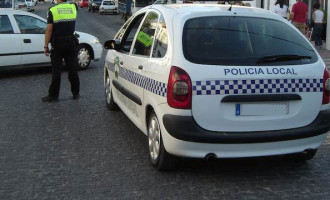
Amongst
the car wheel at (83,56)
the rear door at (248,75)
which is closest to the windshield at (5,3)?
the car wheel at (83,56)

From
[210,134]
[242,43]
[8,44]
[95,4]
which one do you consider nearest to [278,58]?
[242,43]

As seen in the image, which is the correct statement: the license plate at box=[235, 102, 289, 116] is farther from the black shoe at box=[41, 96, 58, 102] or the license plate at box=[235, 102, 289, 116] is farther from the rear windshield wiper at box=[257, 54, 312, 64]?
the black shoe at box=[41, 96, 58, 102]

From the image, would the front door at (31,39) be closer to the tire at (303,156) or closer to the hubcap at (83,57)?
the hubcap at (83,57)

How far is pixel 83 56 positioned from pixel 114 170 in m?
7.09

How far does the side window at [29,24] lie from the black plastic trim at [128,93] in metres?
4.75

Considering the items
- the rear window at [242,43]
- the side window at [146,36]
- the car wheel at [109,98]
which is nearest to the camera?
the rear window at [242,43]

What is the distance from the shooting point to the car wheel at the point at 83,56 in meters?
11.6

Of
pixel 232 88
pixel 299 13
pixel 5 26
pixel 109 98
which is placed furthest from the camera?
pixel 299 13

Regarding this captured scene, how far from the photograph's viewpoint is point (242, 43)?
183 inches

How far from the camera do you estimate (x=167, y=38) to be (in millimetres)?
4777

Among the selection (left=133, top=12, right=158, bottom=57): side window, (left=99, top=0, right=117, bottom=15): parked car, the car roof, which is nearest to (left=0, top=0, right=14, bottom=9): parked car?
(left=133, top=12, right=158, bottom=57): side window

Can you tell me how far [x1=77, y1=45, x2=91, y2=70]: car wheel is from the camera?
38.1 feet

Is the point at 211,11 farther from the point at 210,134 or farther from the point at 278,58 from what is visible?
the point at 210,134

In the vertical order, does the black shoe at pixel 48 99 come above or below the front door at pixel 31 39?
below
